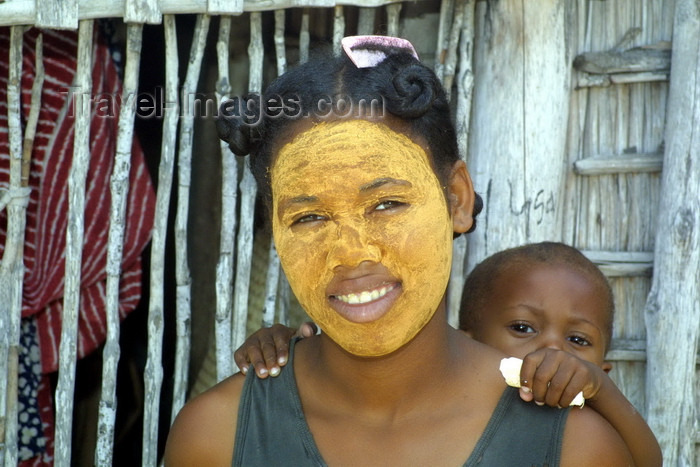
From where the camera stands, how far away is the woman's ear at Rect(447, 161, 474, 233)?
2105 mm

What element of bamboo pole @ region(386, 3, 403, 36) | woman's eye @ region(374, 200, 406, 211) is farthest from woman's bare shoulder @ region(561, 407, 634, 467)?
bamboo pole @ region(386, 3, 403, 36)

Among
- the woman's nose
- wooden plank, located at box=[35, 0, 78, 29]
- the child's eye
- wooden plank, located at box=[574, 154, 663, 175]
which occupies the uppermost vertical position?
wooden plank, located at box=[35, 0, 78, 29]

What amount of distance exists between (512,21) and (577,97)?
363 millimetres

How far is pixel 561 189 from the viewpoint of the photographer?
10.3 ft

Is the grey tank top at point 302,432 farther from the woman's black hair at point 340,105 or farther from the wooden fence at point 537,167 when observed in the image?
the wooden fence at point 537,167

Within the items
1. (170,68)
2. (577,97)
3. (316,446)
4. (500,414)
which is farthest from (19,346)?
(577,97)

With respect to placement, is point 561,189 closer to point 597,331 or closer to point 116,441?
point 597,331

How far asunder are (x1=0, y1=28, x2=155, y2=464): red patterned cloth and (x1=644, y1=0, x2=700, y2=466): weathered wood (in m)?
1.88

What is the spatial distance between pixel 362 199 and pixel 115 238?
1.49 meters

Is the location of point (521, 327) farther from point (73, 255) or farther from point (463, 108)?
point (73, 255)

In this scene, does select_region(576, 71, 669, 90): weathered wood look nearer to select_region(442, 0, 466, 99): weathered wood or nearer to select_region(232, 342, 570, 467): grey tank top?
select_region(442, 0, 466, 99): weathered wood

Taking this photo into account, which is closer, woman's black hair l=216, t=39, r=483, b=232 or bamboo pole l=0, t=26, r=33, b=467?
woman's black hair l=216, t=39, r=483, b=232

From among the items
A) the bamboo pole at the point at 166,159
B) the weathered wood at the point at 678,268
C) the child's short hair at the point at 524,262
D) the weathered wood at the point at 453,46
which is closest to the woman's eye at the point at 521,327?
the child's short hair at the point at 524,262

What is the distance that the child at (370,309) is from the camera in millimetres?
1896
